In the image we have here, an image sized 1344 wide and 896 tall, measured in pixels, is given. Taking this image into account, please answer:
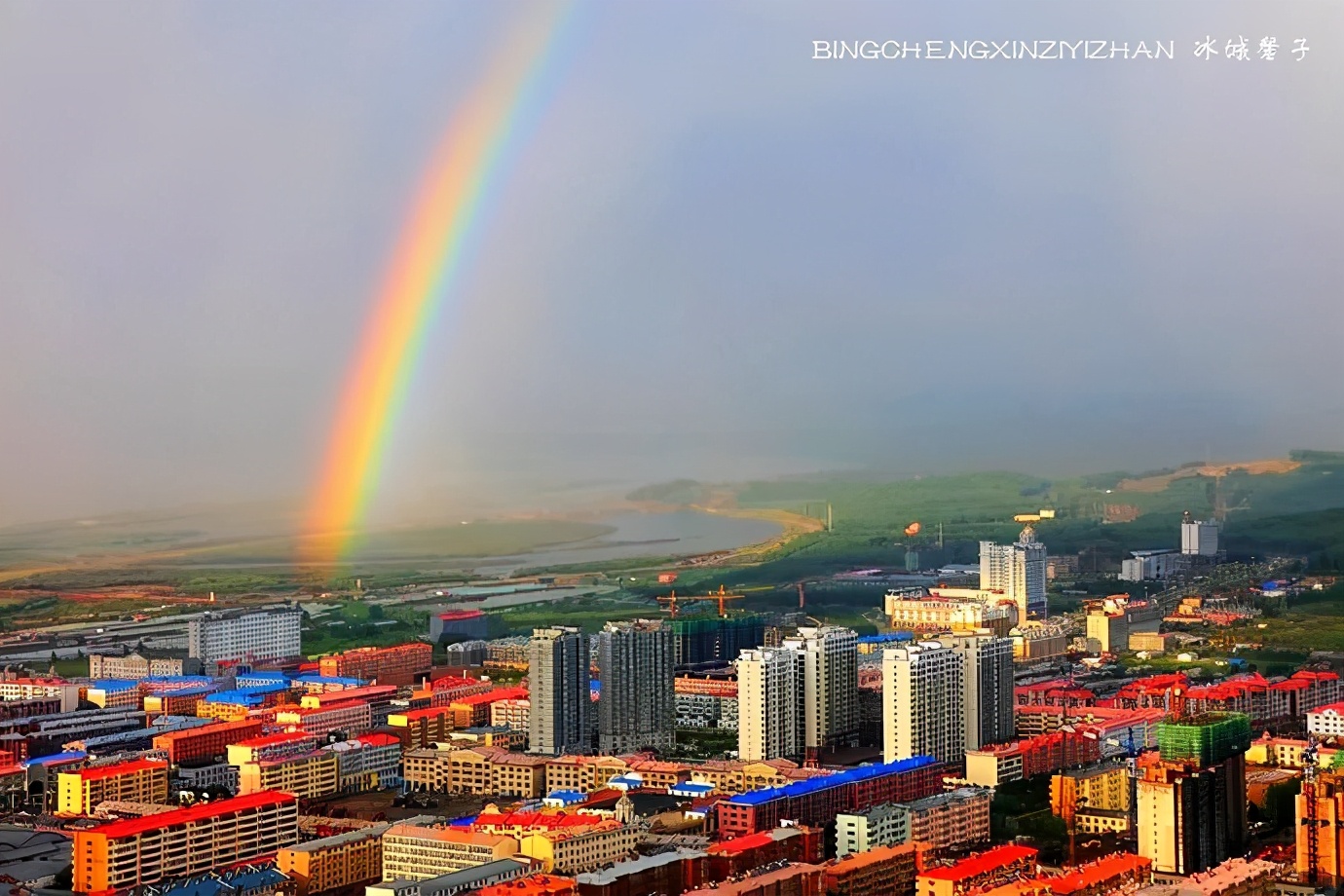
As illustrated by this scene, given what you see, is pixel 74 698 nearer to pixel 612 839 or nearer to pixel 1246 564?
pixel 612 839

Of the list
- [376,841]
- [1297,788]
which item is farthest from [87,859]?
[1297,788]

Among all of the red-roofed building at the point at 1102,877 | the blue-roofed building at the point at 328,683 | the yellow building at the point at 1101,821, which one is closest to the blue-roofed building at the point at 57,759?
the blue-roofed building at the point at 328,683

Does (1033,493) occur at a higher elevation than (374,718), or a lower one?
higher

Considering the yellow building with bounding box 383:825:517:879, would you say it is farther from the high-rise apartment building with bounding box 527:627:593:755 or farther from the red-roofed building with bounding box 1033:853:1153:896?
the high-rise apartment building with bounding box 527:627:593:755

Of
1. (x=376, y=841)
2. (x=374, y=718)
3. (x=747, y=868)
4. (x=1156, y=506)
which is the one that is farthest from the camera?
(x=1156, y=506)

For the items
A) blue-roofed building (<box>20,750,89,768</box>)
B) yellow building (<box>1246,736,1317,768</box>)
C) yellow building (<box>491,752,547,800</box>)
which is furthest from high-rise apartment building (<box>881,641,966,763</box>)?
blue-roofed building (<box>20,750,89,768</box>)

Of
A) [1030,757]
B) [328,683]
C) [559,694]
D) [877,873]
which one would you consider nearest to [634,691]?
[559,694]
